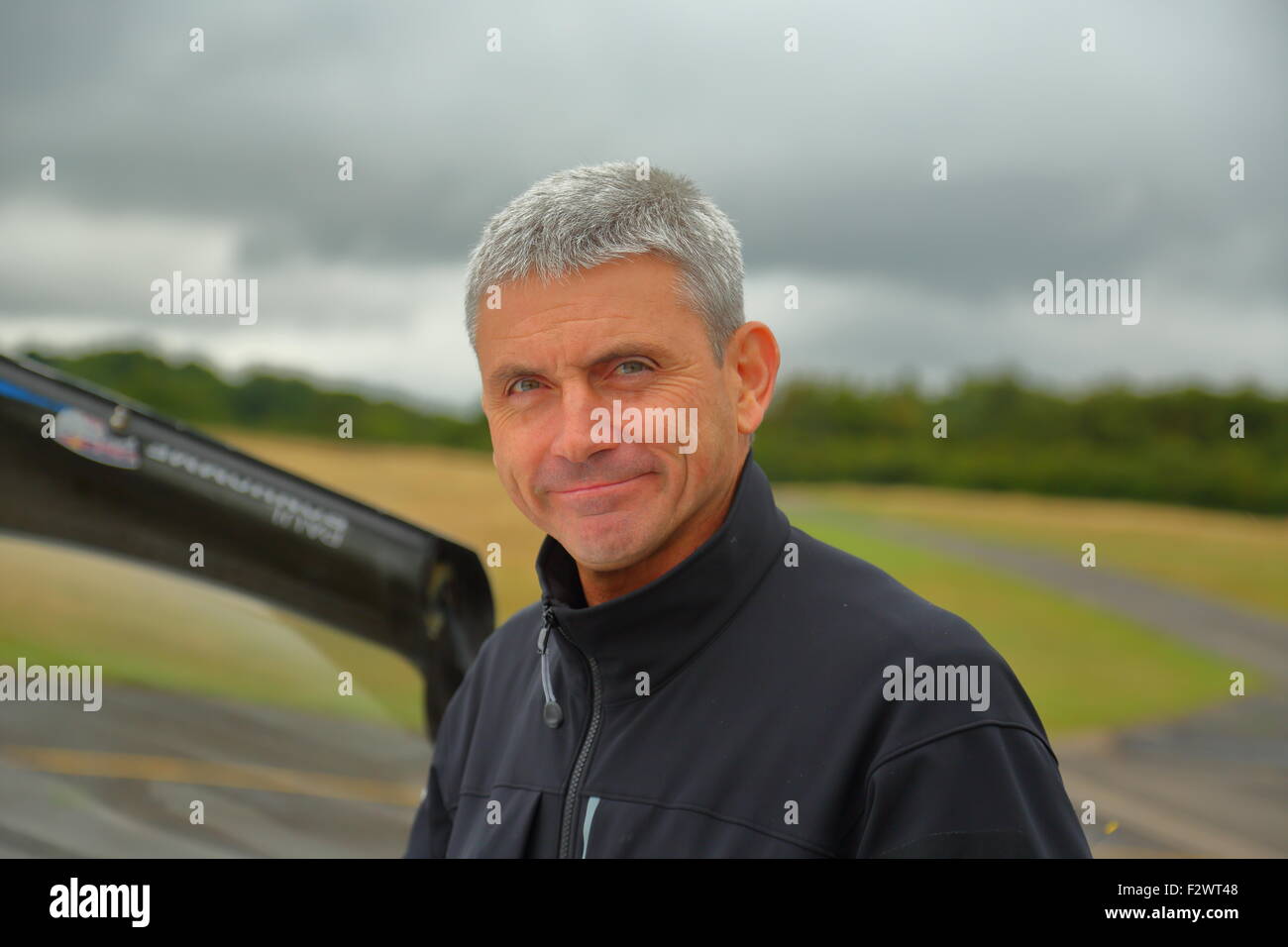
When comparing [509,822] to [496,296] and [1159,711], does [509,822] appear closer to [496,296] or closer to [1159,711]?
[496,296]

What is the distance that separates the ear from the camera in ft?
4.17

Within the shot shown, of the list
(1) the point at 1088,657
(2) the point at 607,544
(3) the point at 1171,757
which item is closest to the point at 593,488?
(2) the point at 607,544

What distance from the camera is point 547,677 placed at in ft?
4.38

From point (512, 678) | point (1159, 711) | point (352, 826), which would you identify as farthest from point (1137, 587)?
point (512, 678)

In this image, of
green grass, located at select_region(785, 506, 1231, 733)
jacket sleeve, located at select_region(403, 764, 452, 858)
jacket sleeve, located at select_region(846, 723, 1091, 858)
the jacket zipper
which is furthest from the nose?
green grass, located at select_region(785, 506, 1231, 733)

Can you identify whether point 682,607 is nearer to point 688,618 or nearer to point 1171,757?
point 688,618

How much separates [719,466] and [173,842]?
10.7 ft

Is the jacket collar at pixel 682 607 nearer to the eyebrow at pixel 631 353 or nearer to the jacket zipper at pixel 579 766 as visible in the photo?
the jacket zipper at pixel 579 766

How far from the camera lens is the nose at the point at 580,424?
1198mm

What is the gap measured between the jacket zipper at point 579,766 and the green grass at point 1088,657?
28.4 ft

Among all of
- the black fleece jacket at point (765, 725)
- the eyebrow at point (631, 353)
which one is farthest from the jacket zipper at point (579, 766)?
the eyebrow at point (631, 353)

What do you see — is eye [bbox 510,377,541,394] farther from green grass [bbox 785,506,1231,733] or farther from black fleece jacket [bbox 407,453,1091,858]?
green grass [bbox 785,506,1231,733]

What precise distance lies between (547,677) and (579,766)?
14 cm

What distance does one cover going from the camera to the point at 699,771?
45.2 inches
